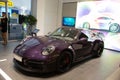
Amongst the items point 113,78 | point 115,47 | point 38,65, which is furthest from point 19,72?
point 115,47

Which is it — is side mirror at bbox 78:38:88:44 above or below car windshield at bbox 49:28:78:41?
below

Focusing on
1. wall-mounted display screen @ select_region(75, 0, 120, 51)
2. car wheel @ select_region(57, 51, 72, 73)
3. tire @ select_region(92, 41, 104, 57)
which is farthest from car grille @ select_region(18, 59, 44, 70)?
wall-mounted display screen @ select_region(75, 0, 120, 51)

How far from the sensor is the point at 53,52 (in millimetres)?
2854

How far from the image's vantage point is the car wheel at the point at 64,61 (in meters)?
2.99

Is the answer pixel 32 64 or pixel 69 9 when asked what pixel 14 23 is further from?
pixel 32 64

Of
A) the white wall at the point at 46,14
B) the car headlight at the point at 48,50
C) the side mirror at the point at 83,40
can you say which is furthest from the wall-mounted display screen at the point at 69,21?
the car headlight at the point at 48,50

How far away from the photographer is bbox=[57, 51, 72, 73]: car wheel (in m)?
2.99

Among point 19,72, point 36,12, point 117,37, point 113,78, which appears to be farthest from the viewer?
point 36,12

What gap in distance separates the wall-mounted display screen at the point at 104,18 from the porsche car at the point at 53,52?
2698 millimetres

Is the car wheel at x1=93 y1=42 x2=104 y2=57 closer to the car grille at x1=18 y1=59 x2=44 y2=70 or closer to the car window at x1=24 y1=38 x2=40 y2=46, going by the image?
the car window at x1=24 y1=38 x2=40 y2=46

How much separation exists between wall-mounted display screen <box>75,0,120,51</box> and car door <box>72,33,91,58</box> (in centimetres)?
264

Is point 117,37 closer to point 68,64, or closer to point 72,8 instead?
point 72,8

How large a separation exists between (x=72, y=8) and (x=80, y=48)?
4346mm

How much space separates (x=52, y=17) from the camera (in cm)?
817
